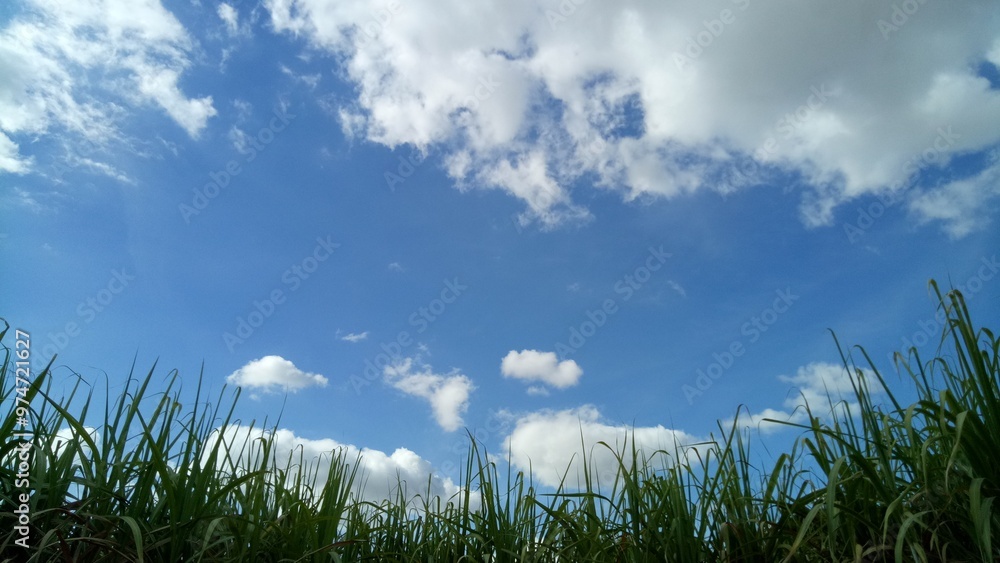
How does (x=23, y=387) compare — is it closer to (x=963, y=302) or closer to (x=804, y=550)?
(x=804, y=550)

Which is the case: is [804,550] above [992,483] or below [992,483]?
below

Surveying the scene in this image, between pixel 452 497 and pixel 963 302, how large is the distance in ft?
9.70

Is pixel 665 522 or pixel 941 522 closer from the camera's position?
pixel 941 522

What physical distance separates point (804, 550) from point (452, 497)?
81.4 inches

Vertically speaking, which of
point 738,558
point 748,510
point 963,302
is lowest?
point 738,558

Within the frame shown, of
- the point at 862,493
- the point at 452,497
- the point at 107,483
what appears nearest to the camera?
the point at 862,493

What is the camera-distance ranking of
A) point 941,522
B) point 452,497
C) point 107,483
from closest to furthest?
point 941,522 < point 107,483 < point 452,497

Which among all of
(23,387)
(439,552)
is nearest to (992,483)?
(439,552)

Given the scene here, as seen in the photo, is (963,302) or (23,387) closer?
(963,302)

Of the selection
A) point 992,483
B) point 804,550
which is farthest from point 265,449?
point 992,483

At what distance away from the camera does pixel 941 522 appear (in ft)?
8.89

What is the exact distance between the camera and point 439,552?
400 centimetres

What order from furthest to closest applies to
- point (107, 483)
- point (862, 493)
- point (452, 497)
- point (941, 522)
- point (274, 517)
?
point (452, 497)
point (274, 517)
point (107, 483)
point (862, 493)
point (941, 522)

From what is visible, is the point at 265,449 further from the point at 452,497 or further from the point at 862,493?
the point at 862,493
